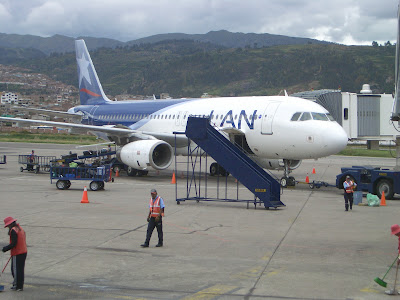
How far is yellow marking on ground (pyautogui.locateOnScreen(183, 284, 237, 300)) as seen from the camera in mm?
9984

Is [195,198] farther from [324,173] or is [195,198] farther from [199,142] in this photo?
[324,173]

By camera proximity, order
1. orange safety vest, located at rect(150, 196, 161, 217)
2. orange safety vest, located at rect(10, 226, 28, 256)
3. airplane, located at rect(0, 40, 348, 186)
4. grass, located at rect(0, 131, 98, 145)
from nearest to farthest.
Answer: orange safety vest, located at rect(10, 226, 28, 256)
orange safety vest, located at rect(150, 196, 161, 217)
airplane, located at rect(0, 40, 348, 186)
grass, located at rect(0, 131, 98, 145)

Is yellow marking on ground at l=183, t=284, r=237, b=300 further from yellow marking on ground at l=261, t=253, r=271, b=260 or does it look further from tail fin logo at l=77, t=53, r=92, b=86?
tail fin logo at l=77, t=53, r=92, b=86

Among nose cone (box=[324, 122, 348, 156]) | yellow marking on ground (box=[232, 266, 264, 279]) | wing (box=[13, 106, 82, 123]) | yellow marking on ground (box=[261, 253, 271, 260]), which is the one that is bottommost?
yellow marking on ground (box=[232, 266, 264, 279])

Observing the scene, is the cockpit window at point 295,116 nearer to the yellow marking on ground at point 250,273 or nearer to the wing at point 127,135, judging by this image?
the wing at point 127,135

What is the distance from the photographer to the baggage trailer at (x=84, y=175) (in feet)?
84.9

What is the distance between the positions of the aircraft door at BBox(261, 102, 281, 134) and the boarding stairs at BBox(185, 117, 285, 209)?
14.3 feet

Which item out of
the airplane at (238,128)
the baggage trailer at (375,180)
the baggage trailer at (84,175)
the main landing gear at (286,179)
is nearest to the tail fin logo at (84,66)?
the airplane at (238,128)

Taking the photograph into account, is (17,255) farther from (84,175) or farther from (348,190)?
(84,175)

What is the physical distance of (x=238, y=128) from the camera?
28.0 metres

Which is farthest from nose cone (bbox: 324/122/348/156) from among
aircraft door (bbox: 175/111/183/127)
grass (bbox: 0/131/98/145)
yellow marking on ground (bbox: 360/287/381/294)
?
grass (bbox: 0/131/98/145)

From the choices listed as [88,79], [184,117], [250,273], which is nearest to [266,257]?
[250,273]

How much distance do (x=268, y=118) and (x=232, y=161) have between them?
17.8 feet

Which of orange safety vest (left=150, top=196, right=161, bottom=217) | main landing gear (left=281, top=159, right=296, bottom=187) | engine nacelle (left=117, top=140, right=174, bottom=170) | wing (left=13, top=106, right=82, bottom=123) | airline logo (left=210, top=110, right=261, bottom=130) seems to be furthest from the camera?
wing (left=13, top=106, right=82, bottom=123)
